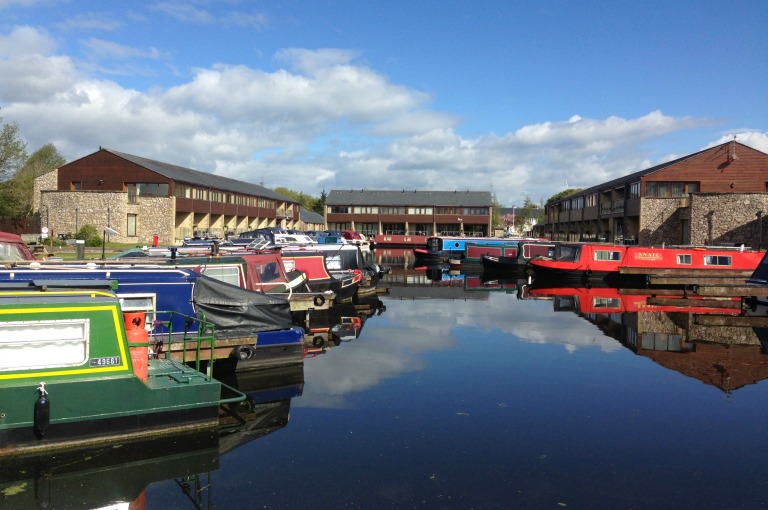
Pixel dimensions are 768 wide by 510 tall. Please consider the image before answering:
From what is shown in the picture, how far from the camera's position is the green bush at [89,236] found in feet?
160

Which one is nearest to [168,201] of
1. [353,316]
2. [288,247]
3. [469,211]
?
[288,247]

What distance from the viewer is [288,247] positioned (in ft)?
103

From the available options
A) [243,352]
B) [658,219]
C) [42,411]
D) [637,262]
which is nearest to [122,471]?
[42,411]

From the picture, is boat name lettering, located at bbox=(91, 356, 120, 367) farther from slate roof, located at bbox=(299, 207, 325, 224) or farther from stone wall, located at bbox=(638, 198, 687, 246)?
slate roof, located at bbox=(299, 207, 325, 224)

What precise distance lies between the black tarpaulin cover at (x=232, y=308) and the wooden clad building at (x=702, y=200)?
151 ft

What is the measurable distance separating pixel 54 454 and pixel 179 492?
1.99 meters

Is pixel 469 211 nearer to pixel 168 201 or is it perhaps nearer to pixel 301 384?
pixel 168 201

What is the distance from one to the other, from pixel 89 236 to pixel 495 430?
4732 centimetres


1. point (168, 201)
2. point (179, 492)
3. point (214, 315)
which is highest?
point (168, 201)

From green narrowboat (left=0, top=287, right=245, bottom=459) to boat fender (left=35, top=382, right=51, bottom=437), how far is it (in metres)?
0.01

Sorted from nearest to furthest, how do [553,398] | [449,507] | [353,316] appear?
[449,507], [553,398], [353,316]

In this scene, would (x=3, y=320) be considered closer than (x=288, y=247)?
Yes

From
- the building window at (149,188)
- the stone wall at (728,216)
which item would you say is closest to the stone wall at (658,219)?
the stone wall at (728,216)

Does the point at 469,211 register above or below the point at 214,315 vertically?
above
